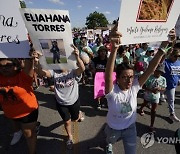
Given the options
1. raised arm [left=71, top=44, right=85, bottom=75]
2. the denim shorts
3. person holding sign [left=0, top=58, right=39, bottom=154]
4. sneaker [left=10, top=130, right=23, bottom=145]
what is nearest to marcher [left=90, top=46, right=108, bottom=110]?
the denim shorts

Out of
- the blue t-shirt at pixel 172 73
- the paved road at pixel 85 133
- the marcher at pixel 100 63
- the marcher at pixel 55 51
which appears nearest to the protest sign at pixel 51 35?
the marcher at pixel 55 51

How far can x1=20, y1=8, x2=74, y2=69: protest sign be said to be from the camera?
2.53m

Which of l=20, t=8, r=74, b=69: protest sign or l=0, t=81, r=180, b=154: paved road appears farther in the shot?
l=0, t=81, r=180, b=154: paved road

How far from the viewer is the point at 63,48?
281 cm

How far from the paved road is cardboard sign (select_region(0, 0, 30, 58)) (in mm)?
2049

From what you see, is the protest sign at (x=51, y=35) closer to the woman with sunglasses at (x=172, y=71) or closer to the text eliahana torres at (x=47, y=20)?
the text eliahana torres at (x=47, y=20)

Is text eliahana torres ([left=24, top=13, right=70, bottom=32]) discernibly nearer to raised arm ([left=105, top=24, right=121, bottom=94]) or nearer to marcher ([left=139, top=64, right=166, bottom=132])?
raised arm ([left=105, top=24, right=121, bottom=94])

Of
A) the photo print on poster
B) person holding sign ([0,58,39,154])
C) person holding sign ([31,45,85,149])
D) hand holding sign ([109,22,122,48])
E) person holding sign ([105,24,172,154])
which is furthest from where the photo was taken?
person holding sign ([31,45,85,149])

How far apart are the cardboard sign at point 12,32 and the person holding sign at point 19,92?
1.16 feet

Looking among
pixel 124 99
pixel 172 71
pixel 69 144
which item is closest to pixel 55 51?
pixel 124 99

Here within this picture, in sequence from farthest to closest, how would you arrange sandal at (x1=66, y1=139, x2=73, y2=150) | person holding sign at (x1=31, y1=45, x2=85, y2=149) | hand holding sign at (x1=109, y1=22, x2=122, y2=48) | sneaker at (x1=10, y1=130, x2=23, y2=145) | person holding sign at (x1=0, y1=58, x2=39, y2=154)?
sneaker at (x1=10, y1=130, x2=23, y2=145) < sandal at (x1=66, y1=139, x2=73, y2=150) < person holding sign at (x1=31, y1=45, x2=85, y2=149) < person holding sign at (x1=0, y1=58, x2=39, y2=154) < hand holding sign at (x1=109, y1=22, x2=122, y2=48)

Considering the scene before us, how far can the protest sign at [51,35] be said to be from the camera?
8.30 ft

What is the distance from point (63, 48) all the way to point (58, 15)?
1.38 feet

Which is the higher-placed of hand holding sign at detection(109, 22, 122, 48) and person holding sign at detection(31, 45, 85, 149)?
hand holding sign at detection(109, 22, 122, 48)
